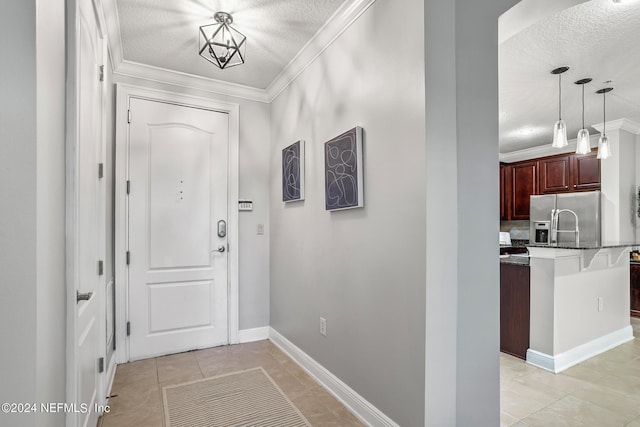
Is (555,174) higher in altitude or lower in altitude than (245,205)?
higher

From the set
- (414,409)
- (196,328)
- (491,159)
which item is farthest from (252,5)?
(196,328)

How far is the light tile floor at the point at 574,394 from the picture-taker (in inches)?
83.4

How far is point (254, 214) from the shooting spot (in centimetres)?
347

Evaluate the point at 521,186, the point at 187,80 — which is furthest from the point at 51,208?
the point at 521,186

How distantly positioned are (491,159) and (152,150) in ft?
8.83

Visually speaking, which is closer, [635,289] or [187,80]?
[187,80]

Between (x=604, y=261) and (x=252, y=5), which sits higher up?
(x=252, y=5)

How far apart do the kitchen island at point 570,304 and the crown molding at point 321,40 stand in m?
2.40

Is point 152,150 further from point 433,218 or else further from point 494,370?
point 494,370

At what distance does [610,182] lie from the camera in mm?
4691

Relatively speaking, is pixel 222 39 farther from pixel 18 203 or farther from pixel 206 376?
pixel 206 376

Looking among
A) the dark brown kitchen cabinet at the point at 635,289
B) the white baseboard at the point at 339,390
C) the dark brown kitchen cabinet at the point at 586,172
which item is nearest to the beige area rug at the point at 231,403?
the white baseboard at the point at 339,390

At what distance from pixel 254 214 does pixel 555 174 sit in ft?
15.9

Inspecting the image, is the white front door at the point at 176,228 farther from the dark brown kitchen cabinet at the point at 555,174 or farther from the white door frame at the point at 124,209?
the dark brown kitchen cabinet at the point at 555,174
